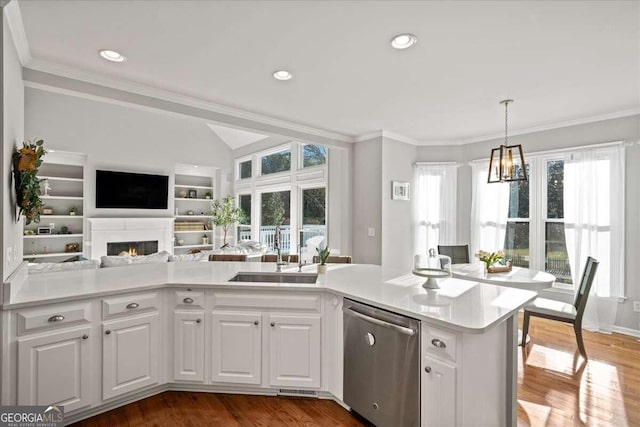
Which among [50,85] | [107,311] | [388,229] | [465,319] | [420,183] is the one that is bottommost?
[107,311]

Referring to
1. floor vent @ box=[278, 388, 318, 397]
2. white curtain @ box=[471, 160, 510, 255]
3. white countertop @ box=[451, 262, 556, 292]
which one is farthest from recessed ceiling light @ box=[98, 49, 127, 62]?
white curtain @ box=[471, 160, 510, 255]

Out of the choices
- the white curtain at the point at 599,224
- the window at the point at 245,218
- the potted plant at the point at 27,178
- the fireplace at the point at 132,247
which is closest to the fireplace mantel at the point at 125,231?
the fireplace at the point at 132,247

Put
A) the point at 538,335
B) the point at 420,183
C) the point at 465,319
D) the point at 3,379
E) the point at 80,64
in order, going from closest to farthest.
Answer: the point at 465,319, the point at 3,379, the point at 80,64, the point at 538,335, the point at 420,183

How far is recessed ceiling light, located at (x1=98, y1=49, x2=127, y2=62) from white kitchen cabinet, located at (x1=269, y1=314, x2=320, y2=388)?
243 cm

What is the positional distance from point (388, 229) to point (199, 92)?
10.7ft

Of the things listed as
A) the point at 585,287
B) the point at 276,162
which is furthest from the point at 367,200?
the point at 276,162

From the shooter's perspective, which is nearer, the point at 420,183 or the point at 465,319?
the point at 465,319

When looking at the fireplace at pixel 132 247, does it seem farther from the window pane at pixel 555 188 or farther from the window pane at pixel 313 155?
the window pane at pixel 555 188

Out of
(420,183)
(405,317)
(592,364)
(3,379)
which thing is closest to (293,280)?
(405,317)

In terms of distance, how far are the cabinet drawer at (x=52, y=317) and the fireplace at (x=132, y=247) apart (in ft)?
17.7

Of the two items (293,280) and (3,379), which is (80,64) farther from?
(293,280)

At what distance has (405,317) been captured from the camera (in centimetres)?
183

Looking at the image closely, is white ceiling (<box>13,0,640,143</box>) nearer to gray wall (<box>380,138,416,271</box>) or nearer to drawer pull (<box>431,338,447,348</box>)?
gray wall (<box>380,138,416,271</box>)

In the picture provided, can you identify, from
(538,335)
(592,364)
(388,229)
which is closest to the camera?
(592,364)
